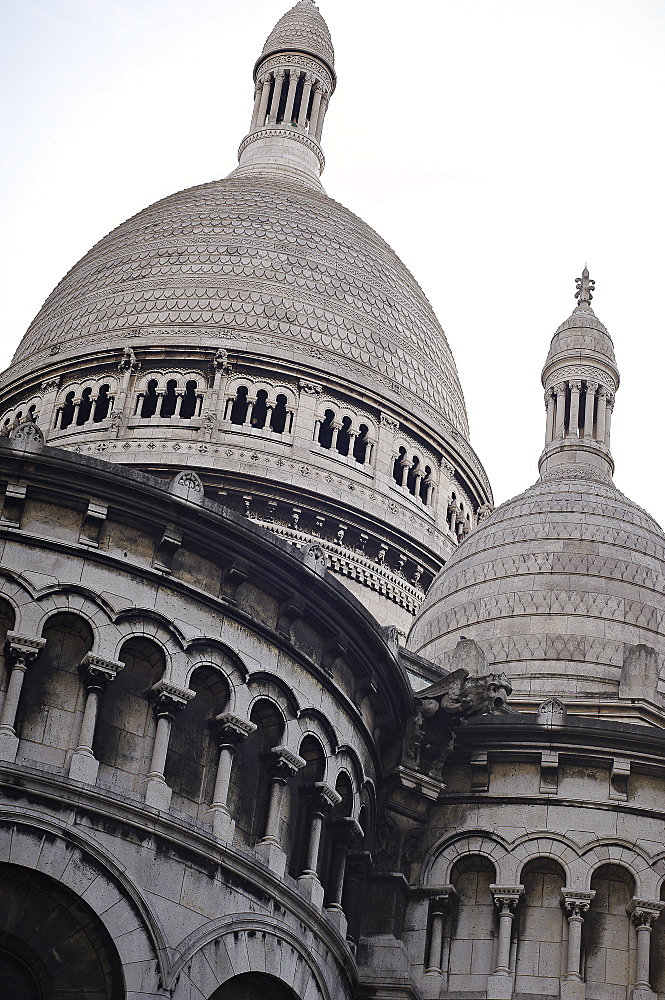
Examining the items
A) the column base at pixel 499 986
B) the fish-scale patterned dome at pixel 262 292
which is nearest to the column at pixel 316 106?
the fish-scale patterned dome at pixel 262 292

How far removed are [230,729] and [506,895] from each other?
5.52 meters

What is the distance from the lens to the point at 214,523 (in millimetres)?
22469

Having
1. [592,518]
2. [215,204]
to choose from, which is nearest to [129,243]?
[215,204]

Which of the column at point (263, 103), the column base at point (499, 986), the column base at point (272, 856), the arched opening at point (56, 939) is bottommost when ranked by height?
the arched opening at point (56, 939)

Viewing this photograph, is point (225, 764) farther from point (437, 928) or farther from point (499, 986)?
point (499, 986)

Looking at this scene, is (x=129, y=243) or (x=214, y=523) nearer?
(x=214, y=523)

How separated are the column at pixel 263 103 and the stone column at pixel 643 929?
38822mm

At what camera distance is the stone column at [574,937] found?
78.6 feet

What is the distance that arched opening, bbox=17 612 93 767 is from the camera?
20328 millimetres

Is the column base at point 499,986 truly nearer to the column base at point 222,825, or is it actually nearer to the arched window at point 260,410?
the column base at point 222,825

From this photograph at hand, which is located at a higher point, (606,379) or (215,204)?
(215,204)

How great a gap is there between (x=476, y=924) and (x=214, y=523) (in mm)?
6959

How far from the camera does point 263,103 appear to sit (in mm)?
59750

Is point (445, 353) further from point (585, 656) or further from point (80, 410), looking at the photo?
point (585, 656)
